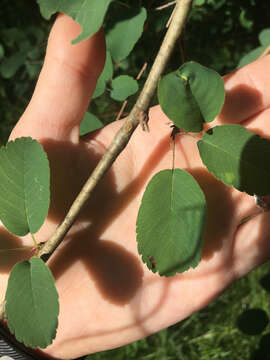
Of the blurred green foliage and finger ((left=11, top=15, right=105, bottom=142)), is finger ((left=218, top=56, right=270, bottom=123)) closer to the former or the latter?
the blurred green foliage

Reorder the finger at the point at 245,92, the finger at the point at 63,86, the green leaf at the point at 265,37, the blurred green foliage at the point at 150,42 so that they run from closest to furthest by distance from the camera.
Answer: the finger at the point at 63,86 → the finger at the point at 245,92 → the blurred green foliage at the point at 150,42 → the green leaf at the point at 265,37

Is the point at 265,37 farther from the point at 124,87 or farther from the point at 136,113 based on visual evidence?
the point at 136,113

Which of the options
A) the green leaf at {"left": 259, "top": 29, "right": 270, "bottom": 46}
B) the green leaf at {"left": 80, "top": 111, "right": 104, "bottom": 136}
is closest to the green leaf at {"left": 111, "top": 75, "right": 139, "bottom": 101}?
the green leaf at {"left": 80, "top": 111, "right": 104, "bottom": 136}

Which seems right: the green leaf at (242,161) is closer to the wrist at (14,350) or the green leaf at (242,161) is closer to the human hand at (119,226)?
the human hand at (119,226)

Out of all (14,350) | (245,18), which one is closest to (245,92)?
(245,18)

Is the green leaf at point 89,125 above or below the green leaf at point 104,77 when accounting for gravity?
below

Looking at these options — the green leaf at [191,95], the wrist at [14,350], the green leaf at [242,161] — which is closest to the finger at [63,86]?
the green leaf at [191,95]
